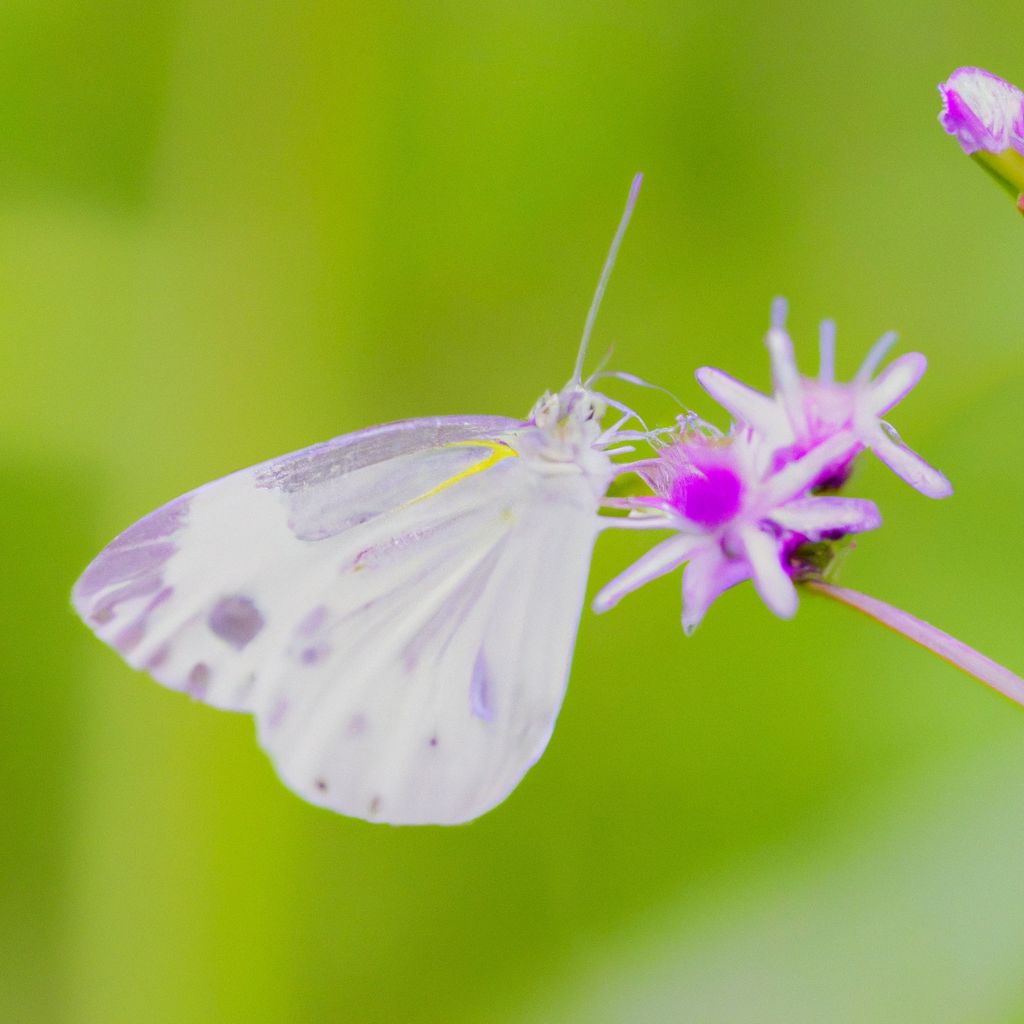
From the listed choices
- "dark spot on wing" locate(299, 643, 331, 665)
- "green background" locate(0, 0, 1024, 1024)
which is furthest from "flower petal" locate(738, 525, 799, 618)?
"green background" locate(0, 0, 1024, 1024)

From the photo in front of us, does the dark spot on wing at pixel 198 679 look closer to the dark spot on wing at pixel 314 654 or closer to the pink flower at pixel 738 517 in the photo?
the dark spot on wing at pixel 314 654

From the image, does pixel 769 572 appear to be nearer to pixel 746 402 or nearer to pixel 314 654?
pixel 746 402

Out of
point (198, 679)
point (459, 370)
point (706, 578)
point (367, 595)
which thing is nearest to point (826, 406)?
point (706, 578)

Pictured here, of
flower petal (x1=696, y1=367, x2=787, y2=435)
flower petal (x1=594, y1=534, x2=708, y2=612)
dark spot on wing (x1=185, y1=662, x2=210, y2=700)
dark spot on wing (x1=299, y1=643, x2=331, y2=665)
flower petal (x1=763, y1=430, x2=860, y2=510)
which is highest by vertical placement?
flower petal (x1=696, y1=367, x2=787, y2=435)

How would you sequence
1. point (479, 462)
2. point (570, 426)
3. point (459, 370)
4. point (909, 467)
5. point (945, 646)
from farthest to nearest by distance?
point (459, 370), point (479, 462), point (570, 426), point (909, 467), point (945, 646)

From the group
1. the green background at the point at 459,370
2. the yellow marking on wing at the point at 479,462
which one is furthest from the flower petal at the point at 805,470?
the green background at the point at 459,370

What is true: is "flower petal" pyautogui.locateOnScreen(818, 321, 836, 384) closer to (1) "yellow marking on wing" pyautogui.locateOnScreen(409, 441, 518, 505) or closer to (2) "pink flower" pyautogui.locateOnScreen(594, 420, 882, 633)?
(2) "pink flower" pyautogui.locateOnScreen(594, 420, 882, 633)

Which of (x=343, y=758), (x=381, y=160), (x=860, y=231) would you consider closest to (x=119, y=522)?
(x=381, y=160)
